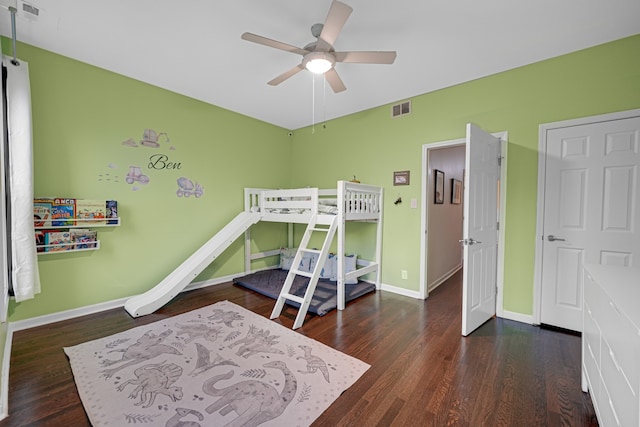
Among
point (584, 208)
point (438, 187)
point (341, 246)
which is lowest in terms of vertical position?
point (341, 246)

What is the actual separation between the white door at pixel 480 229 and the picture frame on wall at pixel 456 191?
192 centimetres

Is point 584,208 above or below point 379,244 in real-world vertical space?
above

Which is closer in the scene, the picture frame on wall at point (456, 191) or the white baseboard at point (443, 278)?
the white baseboard at point (443, 278)

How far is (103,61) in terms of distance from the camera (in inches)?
107

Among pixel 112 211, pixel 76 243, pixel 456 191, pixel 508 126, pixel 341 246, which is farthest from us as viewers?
pixel 456 191

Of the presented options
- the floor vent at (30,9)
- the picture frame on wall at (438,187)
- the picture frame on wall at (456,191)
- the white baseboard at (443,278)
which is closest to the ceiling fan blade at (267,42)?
the floor vent at (30,9)

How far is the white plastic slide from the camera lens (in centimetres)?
284

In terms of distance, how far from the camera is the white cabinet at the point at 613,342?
91cm

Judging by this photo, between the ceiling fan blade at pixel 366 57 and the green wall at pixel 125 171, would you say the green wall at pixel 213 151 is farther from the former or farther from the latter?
the ceiling fan blade at pixel 366 57

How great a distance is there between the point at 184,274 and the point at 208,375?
5.02 ft

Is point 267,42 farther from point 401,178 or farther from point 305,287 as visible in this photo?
point 305,287

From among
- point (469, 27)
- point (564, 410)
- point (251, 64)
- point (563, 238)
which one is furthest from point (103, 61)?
point (563, 238)

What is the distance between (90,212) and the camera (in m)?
2.74

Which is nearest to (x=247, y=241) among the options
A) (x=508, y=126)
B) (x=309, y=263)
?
(x=309, y=263)
